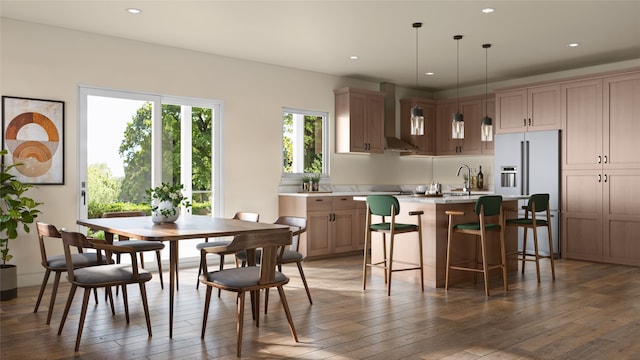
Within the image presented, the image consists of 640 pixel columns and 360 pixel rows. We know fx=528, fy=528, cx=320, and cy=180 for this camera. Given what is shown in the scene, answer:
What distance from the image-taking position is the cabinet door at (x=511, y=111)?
7191mm

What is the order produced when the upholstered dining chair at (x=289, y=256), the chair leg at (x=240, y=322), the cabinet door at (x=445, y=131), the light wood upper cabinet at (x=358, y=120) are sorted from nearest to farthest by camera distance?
the chair leg at (x=240, y=322), the upholstered dining chair at (x=289, y=256), the light wood upper cabinet at (x=358, y=120), the cabinet door at (x=445, y=131)

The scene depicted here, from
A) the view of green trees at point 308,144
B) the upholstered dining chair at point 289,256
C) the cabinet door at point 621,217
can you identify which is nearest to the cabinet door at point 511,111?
the cabinet door at point 621,217

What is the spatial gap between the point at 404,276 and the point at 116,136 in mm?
3424

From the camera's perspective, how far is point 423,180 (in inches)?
357

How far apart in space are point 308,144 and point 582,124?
358 cm

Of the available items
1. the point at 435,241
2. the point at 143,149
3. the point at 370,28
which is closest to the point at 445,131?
the point at 370,28

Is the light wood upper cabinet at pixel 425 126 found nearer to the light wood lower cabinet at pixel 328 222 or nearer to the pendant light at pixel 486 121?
the pendant light at pixel 486 121

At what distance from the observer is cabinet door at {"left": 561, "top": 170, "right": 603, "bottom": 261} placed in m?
6.51

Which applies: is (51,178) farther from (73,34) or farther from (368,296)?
(368,296)

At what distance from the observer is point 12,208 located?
486cm

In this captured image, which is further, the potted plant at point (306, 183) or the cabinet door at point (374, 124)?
the cabinet door at point (374, 124)

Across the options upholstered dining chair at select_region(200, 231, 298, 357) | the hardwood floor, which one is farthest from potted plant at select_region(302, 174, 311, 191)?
upholstered dining chair at select_region(200, 231, 298, 357)

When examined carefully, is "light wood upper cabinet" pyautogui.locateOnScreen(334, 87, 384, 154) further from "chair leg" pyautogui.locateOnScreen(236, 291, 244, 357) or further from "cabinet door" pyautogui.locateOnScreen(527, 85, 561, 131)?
"chair leg" pyautogui.locateOnScreen(236, 291, 244, 357)

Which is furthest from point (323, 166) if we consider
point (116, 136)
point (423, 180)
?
point (116, 136)
